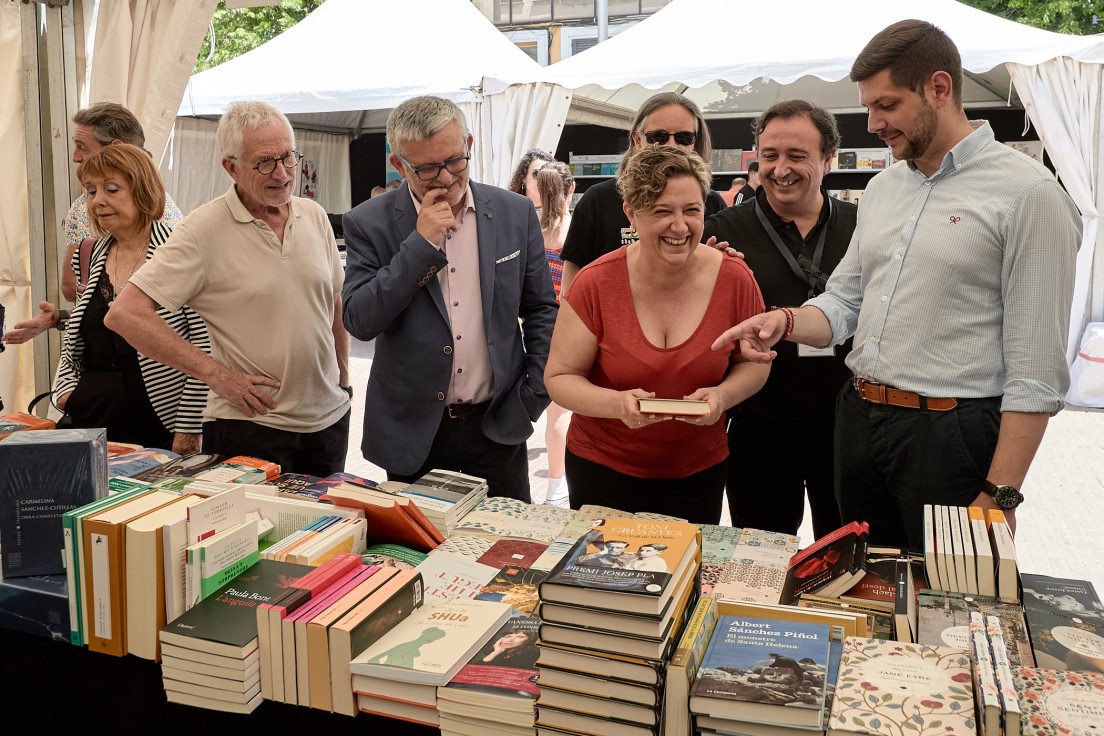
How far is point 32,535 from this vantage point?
1847mm

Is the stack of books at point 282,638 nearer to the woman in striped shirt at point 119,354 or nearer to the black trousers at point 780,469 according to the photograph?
the woman in striped shirt at point 119,354

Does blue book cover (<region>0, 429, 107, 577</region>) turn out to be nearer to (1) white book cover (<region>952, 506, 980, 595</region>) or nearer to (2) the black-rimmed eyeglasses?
(2) the black-rimmed eyeglasses

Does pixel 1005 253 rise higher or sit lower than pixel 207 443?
higher

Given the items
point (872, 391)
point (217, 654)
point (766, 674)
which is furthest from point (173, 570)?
point (872, 391)

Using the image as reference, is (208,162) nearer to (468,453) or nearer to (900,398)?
(468,453)

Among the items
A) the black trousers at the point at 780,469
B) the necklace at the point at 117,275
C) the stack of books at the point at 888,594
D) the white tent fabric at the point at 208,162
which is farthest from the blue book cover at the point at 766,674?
the white tent fabric at the point at 208,162

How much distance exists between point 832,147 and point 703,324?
95 cm

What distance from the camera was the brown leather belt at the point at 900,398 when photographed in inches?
84.7

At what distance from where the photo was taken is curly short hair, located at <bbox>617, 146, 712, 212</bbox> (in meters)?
2.14

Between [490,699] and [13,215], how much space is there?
3.70 meters

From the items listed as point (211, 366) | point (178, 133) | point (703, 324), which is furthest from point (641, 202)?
point (178, 133)

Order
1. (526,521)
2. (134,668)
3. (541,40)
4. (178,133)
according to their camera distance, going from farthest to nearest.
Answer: (541,40)
(178,133)
(526,521)
(134,668)

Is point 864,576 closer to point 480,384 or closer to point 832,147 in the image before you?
point 480,384

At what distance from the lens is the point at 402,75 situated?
8469 millimetres
